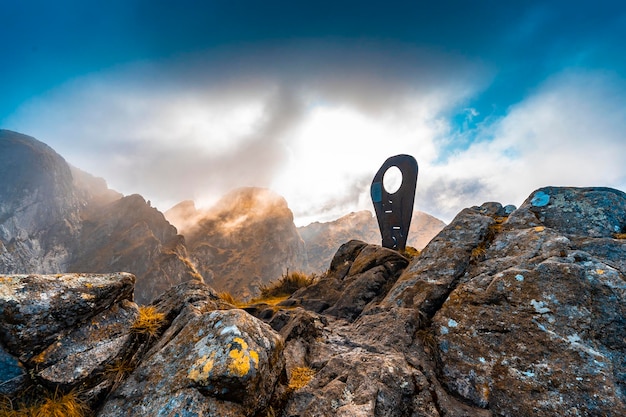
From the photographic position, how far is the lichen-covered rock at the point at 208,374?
132 inches

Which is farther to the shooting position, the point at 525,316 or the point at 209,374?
the point at 525,316

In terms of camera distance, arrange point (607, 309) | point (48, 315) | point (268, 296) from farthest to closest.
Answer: point (268, 296), point (607, 309), point (48, 315)

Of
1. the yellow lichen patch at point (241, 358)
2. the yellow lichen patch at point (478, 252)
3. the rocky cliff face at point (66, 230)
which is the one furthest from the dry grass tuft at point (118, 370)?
the rocky cliff face at point (66, 230)

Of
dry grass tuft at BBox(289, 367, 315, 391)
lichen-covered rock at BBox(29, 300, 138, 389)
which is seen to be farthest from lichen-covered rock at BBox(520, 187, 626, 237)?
lichen-covered rock at BBox(29, 300, 138, 389)

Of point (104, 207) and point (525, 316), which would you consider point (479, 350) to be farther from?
point (104, 207)

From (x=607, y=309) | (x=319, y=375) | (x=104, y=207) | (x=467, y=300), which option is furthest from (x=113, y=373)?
(x=104, y=207)

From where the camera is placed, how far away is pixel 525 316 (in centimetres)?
483

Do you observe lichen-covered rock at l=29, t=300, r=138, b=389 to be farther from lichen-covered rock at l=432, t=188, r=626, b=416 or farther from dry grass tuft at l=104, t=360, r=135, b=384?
lichen-covered rock at l=432, t=188, r=626, b=416

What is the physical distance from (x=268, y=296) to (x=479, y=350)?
33.2 ft

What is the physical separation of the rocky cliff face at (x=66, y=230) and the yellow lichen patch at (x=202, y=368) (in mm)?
135337

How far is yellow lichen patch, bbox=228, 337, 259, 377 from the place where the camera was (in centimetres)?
344

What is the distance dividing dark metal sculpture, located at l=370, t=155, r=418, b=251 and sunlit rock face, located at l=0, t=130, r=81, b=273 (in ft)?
512

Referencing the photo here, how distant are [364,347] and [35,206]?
7211 inches

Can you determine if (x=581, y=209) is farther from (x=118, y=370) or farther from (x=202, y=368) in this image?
(x=118, y=370)
